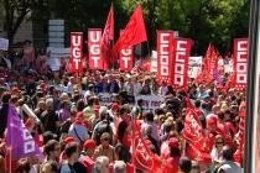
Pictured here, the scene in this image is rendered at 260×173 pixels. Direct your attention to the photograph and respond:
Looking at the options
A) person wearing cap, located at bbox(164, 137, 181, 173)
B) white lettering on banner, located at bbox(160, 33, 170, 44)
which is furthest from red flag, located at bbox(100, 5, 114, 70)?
person wearing cap, located at bbox(164, 137, 181, 173)

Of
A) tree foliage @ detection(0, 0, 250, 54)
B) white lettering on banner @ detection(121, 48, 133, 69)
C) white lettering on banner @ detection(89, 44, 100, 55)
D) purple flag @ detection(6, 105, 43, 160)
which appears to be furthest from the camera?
tree foliage @ detection(0, 0, 250, 54)

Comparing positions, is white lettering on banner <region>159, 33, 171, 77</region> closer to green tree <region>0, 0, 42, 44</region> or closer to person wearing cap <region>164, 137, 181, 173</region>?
person wearing cap <region>164, 137, 181, 173</region>

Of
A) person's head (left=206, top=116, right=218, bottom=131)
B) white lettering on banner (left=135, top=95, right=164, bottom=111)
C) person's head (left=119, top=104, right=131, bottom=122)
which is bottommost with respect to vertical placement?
white lettering on banner (left=135, top=95, right=164, bottom=111)

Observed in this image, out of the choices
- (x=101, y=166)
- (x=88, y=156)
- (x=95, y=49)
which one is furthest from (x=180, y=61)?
(x=101, y=166)

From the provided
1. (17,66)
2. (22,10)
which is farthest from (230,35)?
(17,66)

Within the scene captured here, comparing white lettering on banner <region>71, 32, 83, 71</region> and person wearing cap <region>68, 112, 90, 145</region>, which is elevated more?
white lettering on banner <region>71, 32, 83, 71</region>

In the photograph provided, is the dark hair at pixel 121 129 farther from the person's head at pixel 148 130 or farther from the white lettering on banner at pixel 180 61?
the white lettering on banner at pixel 180 61

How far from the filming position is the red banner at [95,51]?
19688 millimetres

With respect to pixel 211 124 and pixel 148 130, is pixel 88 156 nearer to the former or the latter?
pixel 148 130

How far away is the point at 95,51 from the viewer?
19.9 meters

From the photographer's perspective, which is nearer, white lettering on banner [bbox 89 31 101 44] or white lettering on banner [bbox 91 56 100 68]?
white lettering on banner [bbox 91 56 100 68]

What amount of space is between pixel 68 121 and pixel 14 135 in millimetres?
3651

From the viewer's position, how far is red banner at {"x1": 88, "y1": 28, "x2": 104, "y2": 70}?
1969 centimetres

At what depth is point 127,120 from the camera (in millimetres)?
11227
